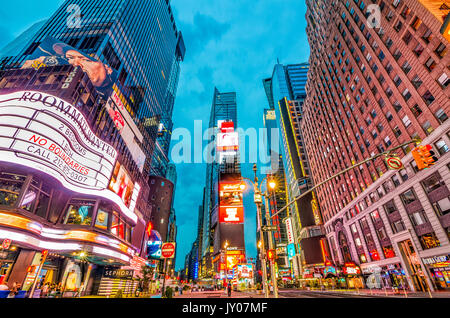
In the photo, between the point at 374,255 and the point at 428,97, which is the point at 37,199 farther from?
the point at 374,255

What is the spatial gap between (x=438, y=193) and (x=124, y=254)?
162ft

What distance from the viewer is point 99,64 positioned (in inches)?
1533

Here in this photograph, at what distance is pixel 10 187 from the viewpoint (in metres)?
21.5

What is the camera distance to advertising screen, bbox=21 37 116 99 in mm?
33469

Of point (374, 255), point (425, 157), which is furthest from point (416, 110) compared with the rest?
point (425, 157)

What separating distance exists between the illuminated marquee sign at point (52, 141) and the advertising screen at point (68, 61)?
13.1 meters

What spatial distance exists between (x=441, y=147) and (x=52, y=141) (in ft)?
173

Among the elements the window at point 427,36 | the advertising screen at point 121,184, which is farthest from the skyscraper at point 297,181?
the window at point 427,36

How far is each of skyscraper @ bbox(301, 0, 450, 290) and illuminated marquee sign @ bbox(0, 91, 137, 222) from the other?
49897mm

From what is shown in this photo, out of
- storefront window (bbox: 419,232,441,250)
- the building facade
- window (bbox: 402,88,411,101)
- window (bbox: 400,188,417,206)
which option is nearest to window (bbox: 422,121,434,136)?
window (bbox: 402,88,411,101)

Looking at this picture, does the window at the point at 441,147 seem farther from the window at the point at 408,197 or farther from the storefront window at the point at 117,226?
the storefront window at the point at 117,226

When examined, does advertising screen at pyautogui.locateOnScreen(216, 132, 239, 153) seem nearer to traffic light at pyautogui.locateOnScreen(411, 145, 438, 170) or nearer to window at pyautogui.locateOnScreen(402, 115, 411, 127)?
window at pyautogui.locateOnScreen(402, 115, 411, 127)

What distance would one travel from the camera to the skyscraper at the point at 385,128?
3305 cm

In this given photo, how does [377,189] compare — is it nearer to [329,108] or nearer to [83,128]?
[329,108]
